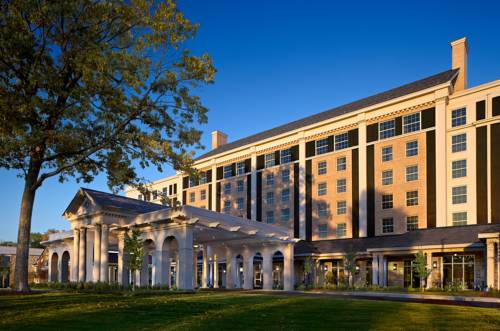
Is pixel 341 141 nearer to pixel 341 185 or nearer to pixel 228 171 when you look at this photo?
pixel 341 185

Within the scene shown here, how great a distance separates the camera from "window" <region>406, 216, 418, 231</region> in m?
48.2

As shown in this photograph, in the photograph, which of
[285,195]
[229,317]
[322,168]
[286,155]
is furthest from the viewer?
[286,155]

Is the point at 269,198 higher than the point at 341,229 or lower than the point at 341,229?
higher

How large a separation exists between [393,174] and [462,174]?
23.5ft

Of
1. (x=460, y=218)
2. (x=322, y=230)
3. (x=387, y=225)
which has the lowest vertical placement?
(x=322, y=230)

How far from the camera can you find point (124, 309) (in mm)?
19281

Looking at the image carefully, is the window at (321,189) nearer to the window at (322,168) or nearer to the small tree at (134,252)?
the window at (322,168)

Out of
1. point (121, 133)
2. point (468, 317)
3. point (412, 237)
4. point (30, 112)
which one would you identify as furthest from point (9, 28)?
point (412, 237)

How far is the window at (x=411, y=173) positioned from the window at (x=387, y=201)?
111 inches

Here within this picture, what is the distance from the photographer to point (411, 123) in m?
50.1

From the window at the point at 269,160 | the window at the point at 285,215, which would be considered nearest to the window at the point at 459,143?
the window at the point at 285,215

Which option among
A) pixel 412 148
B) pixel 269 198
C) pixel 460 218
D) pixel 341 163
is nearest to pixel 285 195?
pixel 269 198

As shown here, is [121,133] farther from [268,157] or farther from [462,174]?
[268,157]

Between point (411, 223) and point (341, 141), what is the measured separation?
13.2 m
